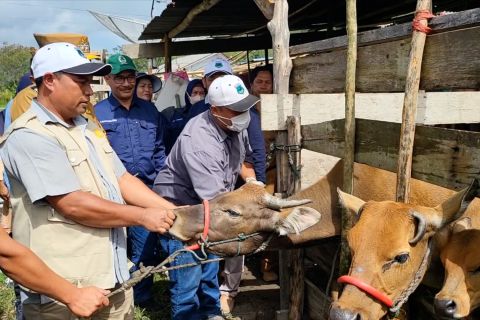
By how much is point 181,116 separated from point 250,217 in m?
3.14

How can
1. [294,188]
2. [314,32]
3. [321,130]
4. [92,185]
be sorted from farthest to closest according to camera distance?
[314,32], [294,188], [321,130], [92,185]

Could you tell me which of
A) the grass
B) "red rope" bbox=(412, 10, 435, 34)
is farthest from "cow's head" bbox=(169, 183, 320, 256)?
the grass

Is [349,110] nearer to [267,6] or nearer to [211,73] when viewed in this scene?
[267,6]

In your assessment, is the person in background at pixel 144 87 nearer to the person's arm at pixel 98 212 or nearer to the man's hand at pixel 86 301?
the person's arm at pixel 98 212

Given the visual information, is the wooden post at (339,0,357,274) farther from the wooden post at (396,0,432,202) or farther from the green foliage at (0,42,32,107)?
the green foliage at (0,42,32,107)

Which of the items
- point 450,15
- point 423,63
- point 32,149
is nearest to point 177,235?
point 32,149

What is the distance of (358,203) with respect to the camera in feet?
10.8

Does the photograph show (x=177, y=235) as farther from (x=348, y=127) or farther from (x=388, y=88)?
(x=388, y=88)

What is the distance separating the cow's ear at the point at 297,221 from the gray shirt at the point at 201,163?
623mm

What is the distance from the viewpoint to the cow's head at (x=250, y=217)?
354 cm

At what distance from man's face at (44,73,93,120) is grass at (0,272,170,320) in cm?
300

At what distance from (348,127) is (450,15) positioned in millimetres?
1021

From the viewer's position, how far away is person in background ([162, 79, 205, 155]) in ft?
20.0

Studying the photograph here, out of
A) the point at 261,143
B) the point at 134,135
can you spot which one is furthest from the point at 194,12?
the point at 261,143
